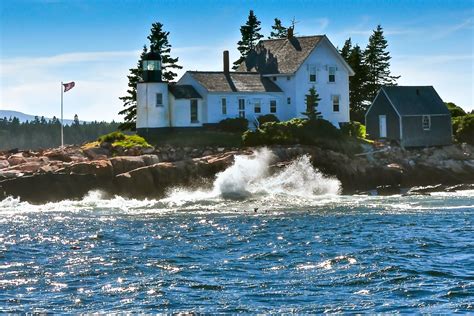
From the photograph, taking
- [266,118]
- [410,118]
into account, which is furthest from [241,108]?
[410,118]

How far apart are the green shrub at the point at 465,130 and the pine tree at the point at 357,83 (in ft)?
38.6

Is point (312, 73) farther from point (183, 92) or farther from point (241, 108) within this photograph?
point (183, 92)

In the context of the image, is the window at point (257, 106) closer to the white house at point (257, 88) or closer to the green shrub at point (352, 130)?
the white house at point (257, 88)

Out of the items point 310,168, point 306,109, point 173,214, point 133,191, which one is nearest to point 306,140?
point 310,168

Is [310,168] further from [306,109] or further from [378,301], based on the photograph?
[378,301]

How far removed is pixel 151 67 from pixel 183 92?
10.0ft

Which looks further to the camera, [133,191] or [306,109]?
[306,109]

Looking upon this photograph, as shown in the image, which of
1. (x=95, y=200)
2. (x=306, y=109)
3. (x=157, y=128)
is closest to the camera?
(x=95, y=200)

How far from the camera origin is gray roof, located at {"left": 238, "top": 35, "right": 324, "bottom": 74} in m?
67.9

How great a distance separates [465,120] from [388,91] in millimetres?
6257

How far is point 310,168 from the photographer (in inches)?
2132

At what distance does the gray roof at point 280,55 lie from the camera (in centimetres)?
6788

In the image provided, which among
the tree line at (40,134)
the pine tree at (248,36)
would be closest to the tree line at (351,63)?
the pine tree at (248,36)

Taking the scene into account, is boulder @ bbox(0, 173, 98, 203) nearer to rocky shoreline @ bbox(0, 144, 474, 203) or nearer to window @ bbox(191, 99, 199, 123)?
rocky shoreline @ bbox(0, 144, 474, 203)
